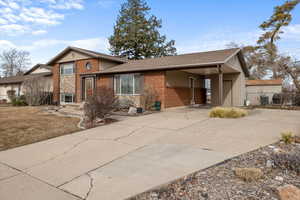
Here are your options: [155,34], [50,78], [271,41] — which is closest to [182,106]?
[50,78]

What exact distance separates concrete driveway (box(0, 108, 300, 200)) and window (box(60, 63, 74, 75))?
39.2 feet

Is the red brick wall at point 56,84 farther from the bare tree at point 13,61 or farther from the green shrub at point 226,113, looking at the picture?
the bare tree at point 13,61

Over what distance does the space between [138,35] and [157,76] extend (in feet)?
69.7

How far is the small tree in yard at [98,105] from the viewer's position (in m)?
8.00

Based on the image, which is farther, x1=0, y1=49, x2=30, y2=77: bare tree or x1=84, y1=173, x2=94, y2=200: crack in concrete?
x1=0, y1=49, x2=30, y2=77: bare tree

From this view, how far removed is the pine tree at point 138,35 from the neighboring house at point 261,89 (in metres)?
17.4

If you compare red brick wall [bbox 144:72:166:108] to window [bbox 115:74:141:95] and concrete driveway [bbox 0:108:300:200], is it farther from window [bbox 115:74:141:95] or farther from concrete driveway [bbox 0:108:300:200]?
concrete driveway [bbox 0:108:300:200]

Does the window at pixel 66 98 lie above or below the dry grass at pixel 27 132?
above

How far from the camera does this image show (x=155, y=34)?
32125mm

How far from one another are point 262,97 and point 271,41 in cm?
970

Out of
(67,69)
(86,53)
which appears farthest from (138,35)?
(86,53)

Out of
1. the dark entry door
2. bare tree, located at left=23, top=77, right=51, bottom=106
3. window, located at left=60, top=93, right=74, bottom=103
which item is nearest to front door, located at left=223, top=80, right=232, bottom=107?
the dark entry door

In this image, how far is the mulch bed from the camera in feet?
8.11

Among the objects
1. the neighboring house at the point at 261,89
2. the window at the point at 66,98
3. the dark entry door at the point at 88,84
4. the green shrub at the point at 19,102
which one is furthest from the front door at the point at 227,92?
the green shrub at the point at 19,102
